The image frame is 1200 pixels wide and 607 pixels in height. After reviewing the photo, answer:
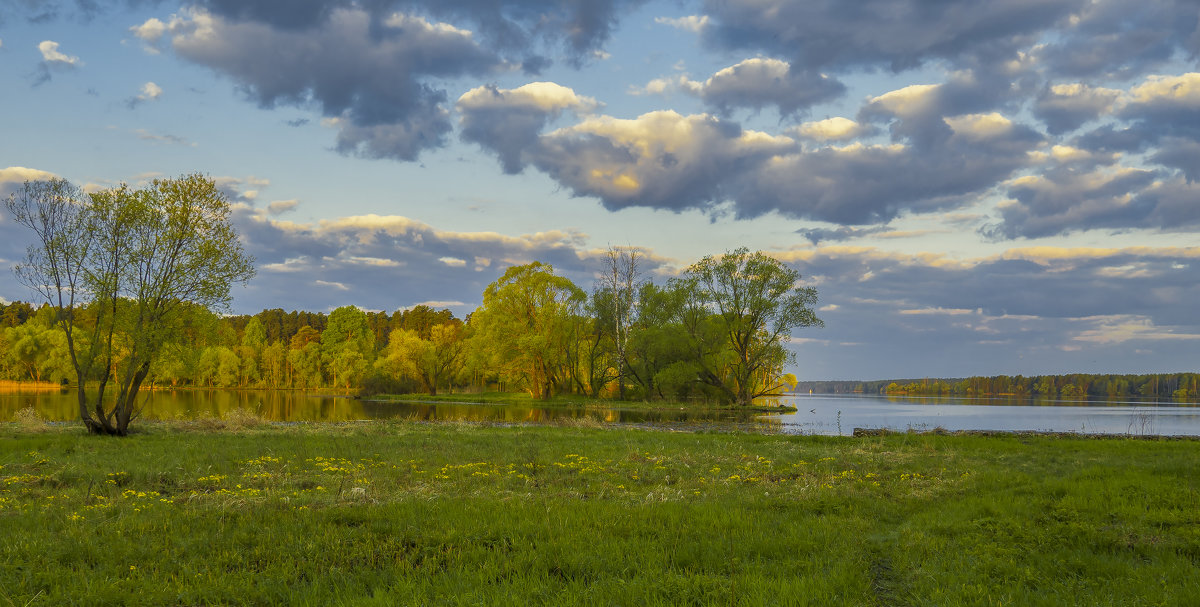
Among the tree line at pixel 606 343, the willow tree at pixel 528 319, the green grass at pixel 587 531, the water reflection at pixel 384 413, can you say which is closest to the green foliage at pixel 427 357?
the tree line at pixel 606 343

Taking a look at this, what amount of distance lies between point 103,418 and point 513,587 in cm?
2598

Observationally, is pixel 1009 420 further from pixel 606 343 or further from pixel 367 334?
pixel 367 334

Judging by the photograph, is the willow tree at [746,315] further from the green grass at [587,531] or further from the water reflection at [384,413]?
the green grass at [587,531]

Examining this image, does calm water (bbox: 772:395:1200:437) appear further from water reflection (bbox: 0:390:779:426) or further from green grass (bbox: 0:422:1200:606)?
green grass (bbox: 0:422:1200:606)

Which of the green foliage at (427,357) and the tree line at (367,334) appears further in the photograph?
the green foliage at (427,357)

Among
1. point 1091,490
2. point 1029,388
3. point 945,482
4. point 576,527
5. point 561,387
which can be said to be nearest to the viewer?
point 576,527

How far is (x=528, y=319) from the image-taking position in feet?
246

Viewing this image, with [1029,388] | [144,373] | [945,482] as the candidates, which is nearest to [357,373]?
[144,373]

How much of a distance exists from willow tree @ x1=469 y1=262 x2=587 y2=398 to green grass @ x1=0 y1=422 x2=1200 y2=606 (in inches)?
2151

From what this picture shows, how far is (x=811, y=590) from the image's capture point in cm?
716

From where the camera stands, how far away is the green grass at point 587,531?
23.9 feet

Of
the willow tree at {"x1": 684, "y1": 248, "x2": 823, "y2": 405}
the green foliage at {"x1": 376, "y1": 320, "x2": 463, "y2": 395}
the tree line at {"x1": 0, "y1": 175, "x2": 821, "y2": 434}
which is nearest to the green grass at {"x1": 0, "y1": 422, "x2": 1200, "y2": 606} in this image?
the tree line at {"x1": 0, "y1": 175, "x2": 821, "y2": 434}

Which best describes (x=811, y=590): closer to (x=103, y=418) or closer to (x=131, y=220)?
(x=103, y=418)

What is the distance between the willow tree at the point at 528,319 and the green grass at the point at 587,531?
5462 cm
